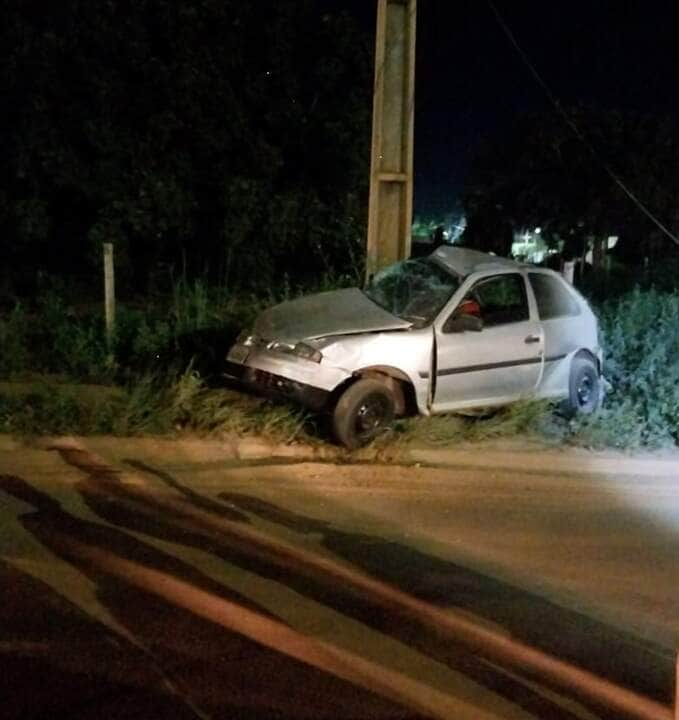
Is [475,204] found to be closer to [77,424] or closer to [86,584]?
[77,424]

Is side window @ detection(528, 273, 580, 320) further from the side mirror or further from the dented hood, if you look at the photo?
the dented hood

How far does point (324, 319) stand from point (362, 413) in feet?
2.79

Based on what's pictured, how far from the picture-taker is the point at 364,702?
189 inches

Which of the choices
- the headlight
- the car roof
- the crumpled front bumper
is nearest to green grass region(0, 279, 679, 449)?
the crumpled front bumper

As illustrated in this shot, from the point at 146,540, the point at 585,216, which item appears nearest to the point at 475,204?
the point at 585,216

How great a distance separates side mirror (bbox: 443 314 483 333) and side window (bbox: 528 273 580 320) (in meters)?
0.97

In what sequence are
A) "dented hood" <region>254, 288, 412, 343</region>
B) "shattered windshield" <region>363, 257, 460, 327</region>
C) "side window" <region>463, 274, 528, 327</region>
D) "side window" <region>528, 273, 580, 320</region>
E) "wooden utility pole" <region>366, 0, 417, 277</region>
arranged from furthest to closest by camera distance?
"wooden utility pole" <region>366, 0, 417, 277</region> → "side window" <region>528, 273, 580, 320</region> → "side window" <region>463, 274, 528, 327</region> → "shattered windshield" <region>363, 257, 460, 327</region> → "dented hood" <region>254, 288, 412, 343</region>

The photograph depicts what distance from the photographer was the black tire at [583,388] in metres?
10.6

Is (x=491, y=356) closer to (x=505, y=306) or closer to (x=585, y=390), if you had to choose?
(x=505, y=306)

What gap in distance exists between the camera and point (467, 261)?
A: 10336 mm

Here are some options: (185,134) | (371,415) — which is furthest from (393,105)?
(185,134)

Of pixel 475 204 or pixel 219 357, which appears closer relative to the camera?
pixel 219 357

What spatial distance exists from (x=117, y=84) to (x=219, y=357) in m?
7.34

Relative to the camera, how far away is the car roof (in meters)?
10.1
